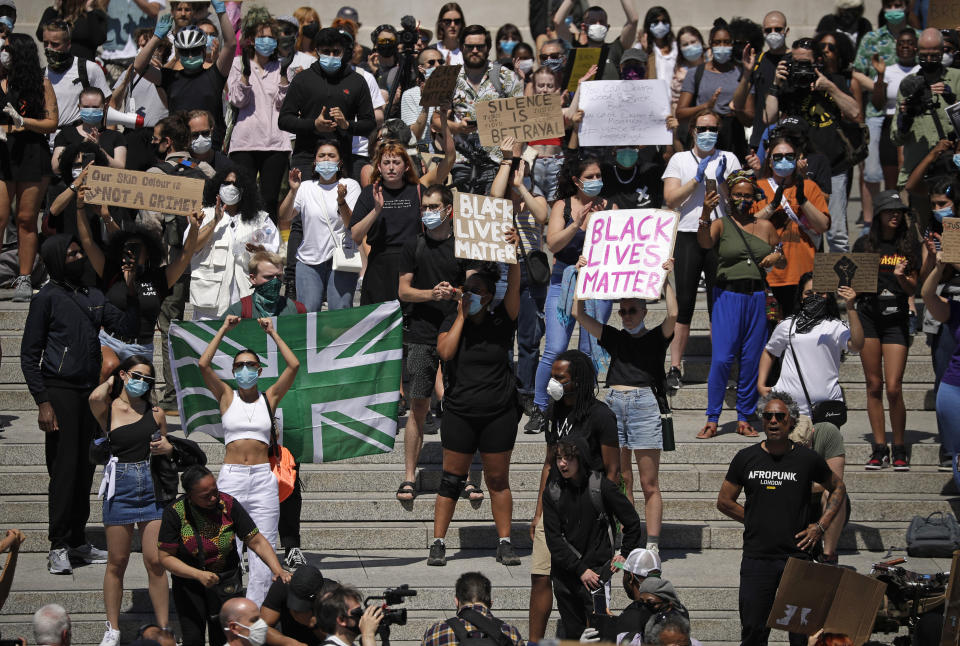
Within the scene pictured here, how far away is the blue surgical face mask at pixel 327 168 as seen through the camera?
13.3 m

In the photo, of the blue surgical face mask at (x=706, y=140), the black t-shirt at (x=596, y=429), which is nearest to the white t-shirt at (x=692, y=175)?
the blue surgical face mask at (x=706, y=140)

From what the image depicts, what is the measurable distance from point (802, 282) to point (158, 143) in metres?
5.89

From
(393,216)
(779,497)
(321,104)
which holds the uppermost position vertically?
(321,104)

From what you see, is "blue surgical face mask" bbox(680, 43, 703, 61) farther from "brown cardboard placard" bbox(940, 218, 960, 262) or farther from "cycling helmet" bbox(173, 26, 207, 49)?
"cycling helmet" bbox(173, 26, 207, 49)

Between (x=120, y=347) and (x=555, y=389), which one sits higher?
(x=120, y=347)

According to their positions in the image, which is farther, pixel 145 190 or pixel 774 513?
pixel 145 190

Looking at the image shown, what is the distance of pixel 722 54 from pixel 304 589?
8.08 m

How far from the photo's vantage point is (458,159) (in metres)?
14.6

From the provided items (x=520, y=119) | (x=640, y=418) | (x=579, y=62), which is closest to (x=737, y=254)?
(x=520, y=119)

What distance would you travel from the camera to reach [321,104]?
14.3 meters

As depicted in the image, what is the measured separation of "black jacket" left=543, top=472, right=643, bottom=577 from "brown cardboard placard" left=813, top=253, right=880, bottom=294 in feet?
10.3

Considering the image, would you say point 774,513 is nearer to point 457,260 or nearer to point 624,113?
point 457,260

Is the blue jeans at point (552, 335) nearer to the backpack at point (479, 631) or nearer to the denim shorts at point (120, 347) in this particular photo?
the denim shorts at point (120, 347)

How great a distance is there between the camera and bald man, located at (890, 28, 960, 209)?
15086 mm
